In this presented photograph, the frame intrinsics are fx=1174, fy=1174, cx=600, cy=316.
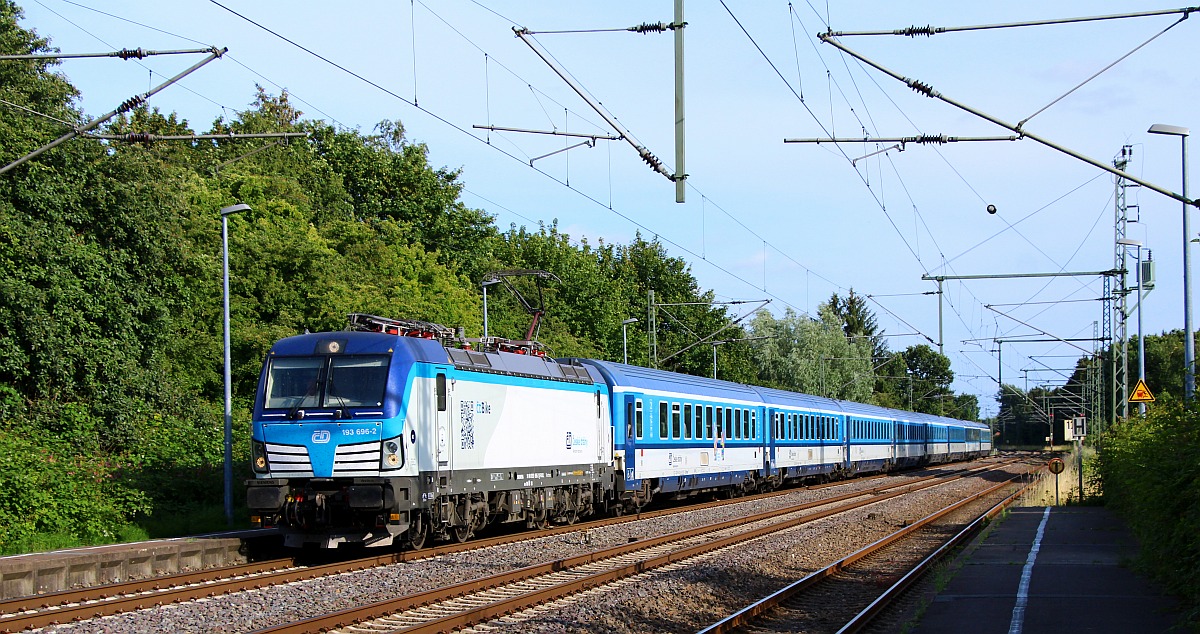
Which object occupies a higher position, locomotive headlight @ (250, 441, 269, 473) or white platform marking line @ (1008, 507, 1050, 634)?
locomotive headlight @ (250, 441, 269, 473)

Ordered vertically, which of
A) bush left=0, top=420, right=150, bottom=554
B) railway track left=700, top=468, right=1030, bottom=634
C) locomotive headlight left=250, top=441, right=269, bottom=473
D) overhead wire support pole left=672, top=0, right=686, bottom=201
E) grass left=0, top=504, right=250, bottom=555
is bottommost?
railway track left=700, top=468, right=1030, bottom=634

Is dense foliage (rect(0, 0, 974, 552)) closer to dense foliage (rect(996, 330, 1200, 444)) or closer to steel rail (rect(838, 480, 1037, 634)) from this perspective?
steel rail (rect(838, 480, 1037, 634))

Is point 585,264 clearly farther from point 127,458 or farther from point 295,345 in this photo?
point 295,345

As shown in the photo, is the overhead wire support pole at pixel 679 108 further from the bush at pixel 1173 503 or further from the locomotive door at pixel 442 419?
the bush at pixel 1173 503

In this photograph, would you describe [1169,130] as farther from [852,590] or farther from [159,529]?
[159,529]

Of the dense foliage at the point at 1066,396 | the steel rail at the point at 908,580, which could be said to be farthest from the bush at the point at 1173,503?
the dense foliage at the point at 1066,396

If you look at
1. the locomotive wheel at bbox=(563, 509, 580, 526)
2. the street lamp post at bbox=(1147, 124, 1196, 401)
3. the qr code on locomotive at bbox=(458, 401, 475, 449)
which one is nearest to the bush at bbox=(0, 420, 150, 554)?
the qr code on locomotive at bbox=(458, 401, 475, 449)

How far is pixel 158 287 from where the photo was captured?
30516mm

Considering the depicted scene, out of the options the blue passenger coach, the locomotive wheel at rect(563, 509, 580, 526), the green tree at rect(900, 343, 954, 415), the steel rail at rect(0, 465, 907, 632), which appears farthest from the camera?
the green tree at rect(900, 343, 954, 415)

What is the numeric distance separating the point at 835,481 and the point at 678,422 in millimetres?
22909

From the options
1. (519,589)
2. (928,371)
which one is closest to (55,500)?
(519,589)

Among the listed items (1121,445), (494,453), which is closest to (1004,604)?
(494,453)

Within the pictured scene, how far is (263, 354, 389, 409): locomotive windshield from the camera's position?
1775cm

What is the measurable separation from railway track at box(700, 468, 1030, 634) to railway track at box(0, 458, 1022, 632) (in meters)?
6.01
